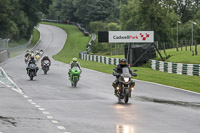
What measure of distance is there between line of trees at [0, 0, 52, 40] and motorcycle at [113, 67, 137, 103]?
71.1m

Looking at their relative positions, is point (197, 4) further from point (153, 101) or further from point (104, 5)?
Answer: point (153, 101)

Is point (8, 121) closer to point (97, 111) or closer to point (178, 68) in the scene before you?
point (97, 111)

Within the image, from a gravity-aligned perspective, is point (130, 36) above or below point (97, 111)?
above

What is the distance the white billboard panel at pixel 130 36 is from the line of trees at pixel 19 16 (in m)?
37.8

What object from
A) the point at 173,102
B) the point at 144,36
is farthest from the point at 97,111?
the point at 144,36

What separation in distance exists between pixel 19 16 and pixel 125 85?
85.5 meters

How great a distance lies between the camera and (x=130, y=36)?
176ft

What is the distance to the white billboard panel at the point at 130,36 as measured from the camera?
2105 inches

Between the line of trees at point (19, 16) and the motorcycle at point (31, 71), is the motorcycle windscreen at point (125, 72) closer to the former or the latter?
the motorcycle at point (31, 71)

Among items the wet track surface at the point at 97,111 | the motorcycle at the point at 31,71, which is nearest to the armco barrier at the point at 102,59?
the motorcycle at the point at 31,71

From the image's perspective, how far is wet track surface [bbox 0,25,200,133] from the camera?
37.7ft

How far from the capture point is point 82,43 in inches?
3949

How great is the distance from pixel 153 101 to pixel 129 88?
1382mm

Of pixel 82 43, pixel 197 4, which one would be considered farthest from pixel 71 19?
pixel 82 43
